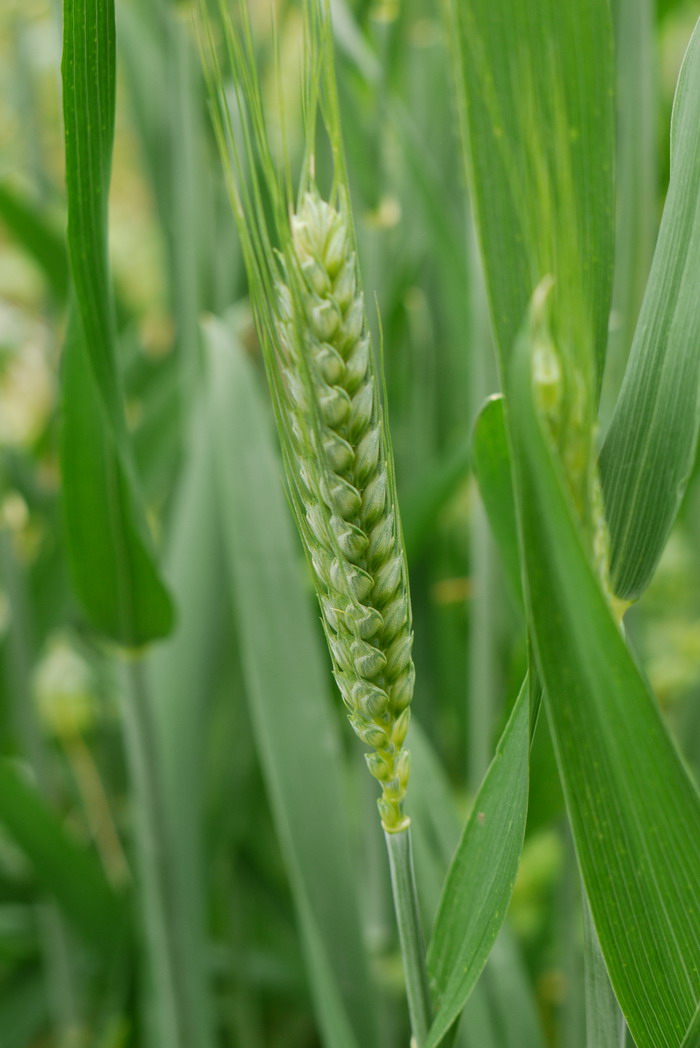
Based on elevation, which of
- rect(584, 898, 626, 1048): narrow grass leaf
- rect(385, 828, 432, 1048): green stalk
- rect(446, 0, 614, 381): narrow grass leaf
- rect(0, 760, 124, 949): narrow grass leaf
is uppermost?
rect(446, 0, 614, 381): narrow grass leaf

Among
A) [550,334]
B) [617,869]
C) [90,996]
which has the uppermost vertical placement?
[550,334]

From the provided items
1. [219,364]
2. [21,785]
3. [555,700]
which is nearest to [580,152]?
[555,700]

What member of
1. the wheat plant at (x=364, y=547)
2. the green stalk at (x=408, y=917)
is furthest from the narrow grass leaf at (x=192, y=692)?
the green stalk at (x=408, y=917)

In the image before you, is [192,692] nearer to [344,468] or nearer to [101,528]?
[101,528]

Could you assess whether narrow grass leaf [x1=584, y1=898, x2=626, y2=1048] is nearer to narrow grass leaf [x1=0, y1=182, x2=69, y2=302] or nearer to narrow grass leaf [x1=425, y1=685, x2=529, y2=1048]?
narrow grass leaf [x1=425, y1=685, x2=529, y2=1048]

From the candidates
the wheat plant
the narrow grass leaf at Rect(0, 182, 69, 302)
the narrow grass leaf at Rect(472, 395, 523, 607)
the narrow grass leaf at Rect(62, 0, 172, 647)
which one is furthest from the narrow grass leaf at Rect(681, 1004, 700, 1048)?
the narrow grass leaf at Rect(0, 182, 69, 302)

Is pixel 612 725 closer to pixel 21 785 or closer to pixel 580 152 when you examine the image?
pixel 580 152
